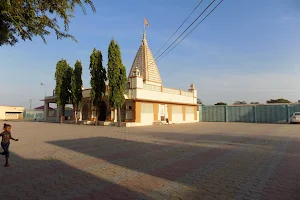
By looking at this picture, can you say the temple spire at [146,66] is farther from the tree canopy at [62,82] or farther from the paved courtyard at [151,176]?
the paved courtyard at [151,176]

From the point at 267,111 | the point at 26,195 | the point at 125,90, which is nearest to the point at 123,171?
the point at 26,195

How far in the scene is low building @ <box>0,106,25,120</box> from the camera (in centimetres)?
5672

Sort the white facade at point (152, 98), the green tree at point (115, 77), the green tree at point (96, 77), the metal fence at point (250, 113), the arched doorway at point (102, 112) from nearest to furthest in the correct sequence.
Answer: the green tree at point (115, 77) → the white facade at point (152, 98) → the green tree at point (96, 77) → the arched doorway at point (102, 112) → the metal fence at point (250, 113)

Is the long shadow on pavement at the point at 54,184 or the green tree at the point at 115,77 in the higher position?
the green tree at the point at 115,77

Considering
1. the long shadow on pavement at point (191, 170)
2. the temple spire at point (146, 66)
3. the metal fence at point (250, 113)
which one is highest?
the temple spire at point (146, 66)

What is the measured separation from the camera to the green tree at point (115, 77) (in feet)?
74.0

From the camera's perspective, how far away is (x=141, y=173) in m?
5.29

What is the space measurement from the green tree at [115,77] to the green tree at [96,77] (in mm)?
2068

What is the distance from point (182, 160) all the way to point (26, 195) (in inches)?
168

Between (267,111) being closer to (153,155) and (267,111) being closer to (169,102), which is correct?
(169,102)

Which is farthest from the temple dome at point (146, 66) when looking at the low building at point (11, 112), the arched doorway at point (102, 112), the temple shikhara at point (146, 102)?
the low building at point (11, 112)

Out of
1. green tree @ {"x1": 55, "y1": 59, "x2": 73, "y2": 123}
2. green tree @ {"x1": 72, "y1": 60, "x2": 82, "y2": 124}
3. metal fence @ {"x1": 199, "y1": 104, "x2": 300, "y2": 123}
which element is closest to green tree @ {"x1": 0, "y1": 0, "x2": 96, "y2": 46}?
green tree @ {"x1": 72, "y1": 60, "x2": 82, "y2": 124}

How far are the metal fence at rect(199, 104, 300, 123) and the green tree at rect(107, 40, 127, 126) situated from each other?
1832 cm

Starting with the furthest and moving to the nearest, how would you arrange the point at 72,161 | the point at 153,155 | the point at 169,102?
the point at 169,102 < the point at 153,155 < the point at 72,161
